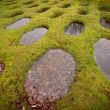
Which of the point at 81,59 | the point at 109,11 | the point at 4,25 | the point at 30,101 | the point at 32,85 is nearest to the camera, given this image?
the point at 30,101

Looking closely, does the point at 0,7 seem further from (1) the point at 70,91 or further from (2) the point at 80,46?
(1) the point at 70,91

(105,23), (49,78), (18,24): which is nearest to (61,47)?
(49,78)

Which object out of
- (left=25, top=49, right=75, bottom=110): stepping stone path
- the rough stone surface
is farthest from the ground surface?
the rough stone surface

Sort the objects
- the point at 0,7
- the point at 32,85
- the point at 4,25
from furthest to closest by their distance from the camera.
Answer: the point at 0,7, the point at 4,25, the point at 32,85

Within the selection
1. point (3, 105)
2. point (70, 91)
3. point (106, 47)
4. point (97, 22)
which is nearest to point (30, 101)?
point (3, 105)

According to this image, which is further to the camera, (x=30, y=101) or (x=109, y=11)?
(x=109, y=11)

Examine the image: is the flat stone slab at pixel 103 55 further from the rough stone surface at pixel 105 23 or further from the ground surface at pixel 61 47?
the rough stone surface at pixel 105 23

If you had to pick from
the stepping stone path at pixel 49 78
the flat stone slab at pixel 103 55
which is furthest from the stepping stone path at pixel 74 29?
the stepping stone path at pixel 49 78
